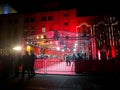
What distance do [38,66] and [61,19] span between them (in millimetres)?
24054

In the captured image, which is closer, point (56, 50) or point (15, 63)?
point (15, 63)

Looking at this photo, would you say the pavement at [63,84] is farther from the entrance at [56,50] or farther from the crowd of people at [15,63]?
the entrance at [56,50]

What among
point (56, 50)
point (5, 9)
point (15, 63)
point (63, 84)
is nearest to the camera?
point (63, 84)

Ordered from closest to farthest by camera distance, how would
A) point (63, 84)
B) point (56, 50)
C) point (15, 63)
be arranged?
point (63, 84) → point (15, 63) → point (56, 50)

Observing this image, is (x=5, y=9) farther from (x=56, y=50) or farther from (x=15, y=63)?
(x=15, y=63)

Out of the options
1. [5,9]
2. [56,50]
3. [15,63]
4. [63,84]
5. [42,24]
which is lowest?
[63,84]

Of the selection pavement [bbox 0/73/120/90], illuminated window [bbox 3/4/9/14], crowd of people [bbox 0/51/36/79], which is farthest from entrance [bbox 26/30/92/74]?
illuminated window [bbox 3/4/9/14]

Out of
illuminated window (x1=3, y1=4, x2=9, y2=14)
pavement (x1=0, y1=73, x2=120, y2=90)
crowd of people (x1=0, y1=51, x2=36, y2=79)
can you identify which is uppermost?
illuminated window (x1=3, y1=4, x2=9, y2=14)

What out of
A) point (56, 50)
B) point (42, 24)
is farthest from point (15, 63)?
point (42, 24)

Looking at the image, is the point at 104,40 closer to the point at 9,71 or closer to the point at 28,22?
the point at 28,22

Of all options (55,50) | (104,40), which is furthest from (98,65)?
(55,50)

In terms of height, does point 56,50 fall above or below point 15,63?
above

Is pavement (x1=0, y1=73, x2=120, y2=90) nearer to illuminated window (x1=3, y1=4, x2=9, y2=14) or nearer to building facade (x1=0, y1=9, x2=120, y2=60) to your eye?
building facade (x1=0, y1=9, x2=120, y2=60)

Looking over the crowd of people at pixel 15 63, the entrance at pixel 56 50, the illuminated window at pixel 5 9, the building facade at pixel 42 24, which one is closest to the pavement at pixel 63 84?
the crowd of people at pixel 15 63
